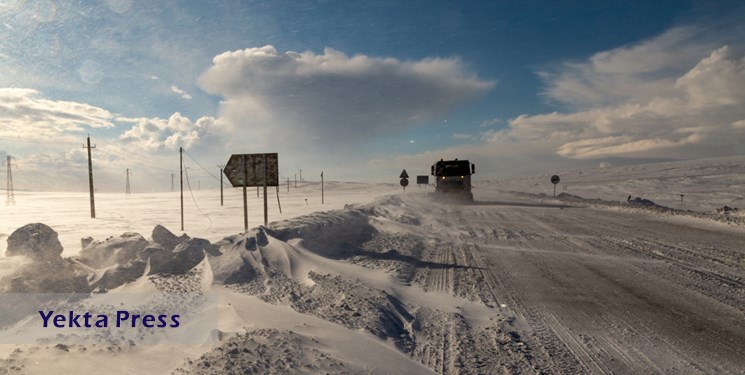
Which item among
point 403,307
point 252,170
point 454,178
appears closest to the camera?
point 403,307

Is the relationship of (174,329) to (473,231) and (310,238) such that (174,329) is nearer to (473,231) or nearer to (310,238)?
(310,238)

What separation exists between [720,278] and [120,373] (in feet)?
35.0

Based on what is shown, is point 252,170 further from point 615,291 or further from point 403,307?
point 615,291

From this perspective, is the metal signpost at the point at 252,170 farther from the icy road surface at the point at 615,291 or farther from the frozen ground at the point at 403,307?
the icy road surface at the point at 615,291

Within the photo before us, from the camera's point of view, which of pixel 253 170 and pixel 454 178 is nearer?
pixel 253 170

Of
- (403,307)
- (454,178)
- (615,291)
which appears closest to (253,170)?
(403,307)

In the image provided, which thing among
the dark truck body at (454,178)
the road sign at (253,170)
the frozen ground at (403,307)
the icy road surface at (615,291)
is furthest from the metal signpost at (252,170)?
the dark truck body at (454,178)

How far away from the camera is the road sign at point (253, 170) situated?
14.7 meters

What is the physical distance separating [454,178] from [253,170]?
1888cm

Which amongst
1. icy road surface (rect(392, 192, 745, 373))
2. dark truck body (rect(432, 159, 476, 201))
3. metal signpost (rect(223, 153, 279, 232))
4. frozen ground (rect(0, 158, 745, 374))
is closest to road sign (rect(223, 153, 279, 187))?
metal signpost (rect(223, 153, 279, 232))

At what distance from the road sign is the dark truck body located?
17.6 meters

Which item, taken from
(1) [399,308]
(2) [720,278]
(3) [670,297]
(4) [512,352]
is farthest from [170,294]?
(2) [720,278]

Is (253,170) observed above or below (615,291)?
above

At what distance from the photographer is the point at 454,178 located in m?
29.6
